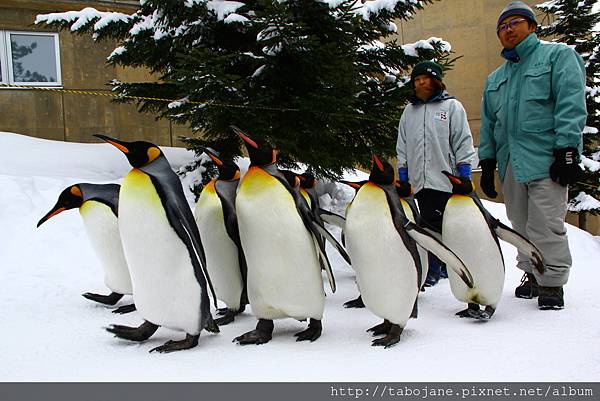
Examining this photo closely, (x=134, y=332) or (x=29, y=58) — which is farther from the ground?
(x=29, y=58)

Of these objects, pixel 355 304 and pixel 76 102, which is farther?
pixel 76 102

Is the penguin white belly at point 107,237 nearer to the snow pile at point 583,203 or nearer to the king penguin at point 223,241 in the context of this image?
the king penguin at point 223,241

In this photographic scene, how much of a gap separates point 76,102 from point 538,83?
6610 millimetres

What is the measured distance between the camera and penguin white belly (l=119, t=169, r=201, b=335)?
204 cm

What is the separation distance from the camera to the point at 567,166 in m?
2.60

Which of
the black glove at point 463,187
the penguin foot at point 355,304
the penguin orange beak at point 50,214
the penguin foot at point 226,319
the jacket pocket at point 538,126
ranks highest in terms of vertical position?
the jacket pocket at point 538,126

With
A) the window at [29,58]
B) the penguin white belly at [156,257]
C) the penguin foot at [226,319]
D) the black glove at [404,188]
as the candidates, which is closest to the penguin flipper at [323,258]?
the penguin white belly at [156,257]

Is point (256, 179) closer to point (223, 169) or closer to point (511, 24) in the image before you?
point (223, 169)

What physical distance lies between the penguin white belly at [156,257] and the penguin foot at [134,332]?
0.15m

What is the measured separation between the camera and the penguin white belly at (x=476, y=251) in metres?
2.55

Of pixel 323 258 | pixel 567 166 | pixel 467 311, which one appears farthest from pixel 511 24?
pixel 323 258

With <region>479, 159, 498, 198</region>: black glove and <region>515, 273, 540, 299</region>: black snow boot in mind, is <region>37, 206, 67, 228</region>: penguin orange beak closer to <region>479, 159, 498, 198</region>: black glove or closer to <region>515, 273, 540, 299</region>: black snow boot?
<region>479, 159, 498, 198</region>: black glove

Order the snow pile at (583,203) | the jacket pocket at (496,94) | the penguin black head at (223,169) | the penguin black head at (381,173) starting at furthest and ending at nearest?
the snow pile at (583,203) → the jacket pocket at (496,94) → the penguin black head at (223,169) → the penguin black head at (381,173)

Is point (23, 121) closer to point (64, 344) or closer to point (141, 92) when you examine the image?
point (141, 92)
